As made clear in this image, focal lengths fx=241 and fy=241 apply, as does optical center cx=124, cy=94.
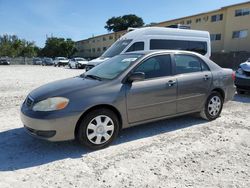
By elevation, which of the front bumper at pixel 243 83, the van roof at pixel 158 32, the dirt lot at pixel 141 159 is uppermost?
the van roof at pixel 158 32

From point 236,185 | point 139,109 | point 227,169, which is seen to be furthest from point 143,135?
point 236,185

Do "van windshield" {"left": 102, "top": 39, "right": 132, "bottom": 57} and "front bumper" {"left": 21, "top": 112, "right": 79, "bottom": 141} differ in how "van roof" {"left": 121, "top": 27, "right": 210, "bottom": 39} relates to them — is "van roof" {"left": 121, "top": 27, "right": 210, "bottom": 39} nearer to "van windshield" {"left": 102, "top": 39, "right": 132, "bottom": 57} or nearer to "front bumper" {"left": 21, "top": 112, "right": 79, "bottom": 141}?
"van windshield" {"left": 102, "top": 39, "right": 132, "bottom": 57}

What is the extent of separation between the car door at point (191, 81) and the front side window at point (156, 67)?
Result: 0.70 feet

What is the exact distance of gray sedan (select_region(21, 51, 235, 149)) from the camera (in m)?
3.65

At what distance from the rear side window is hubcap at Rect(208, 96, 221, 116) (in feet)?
2.41

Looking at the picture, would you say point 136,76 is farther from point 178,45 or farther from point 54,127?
point 178,45

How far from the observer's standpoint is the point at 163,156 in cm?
367

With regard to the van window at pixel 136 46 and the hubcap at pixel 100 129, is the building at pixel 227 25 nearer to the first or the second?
the van window at pixel 136 46

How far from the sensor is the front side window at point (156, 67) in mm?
4391

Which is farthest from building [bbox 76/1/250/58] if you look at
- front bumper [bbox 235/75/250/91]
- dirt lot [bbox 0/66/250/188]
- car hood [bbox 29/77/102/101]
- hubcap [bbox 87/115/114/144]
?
hubcap [bbox 87/115/114/144]

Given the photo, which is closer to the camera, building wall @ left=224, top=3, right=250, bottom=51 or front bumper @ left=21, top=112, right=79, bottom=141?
front bumper @ left=21, top=112, right=79, bottom=141

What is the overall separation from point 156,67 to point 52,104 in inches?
79.9

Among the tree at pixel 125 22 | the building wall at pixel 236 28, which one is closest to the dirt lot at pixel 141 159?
the building wall at pixel 236 28

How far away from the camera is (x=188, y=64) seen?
5.02 metres
